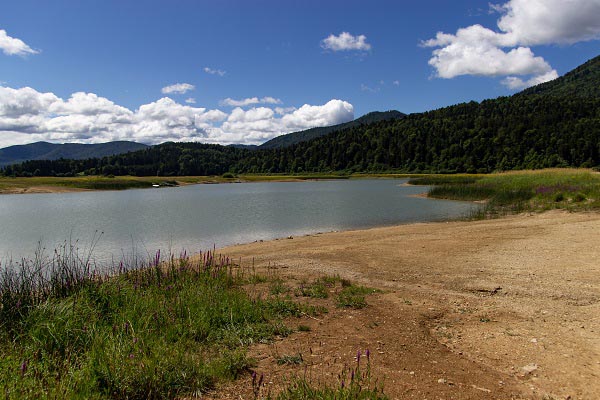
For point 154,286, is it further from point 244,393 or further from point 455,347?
point 455,347

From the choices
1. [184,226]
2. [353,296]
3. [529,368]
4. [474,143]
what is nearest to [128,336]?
[353,296]

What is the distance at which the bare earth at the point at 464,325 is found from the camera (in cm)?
491

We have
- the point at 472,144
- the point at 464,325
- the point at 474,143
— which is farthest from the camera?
the point at 472,144

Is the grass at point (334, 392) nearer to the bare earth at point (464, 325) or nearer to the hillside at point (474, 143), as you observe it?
the bare earth at point (464, 325)

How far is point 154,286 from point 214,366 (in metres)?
4.34

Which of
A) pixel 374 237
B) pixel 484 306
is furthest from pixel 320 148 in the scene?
pixel 484 306

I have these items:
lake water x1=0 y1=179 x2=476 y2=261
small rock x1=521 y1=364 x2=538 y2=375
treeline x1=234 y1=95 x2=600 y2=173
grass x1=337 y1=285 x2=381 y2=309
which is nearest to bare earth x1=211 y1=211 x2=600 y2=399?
small rock x1=521 y1=364 x2=538 y2=375

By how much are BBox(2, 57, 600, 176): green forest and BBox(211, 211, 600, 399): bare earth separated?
365ft

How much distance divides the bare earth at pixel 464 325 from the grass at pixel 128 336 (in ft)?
1.68

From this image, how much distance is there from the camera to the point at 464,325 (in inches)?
277

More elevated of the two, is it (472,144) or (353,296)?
(472,144)

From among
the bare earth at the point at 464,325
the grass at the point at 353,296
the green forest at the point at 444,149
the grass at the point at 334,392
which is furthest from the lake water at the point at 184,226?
the green forest at the point at 444,149

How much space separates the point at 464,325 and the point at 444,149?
150 meters

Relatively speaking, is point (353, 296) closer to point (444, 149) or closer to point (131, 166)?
point (444, 149)
